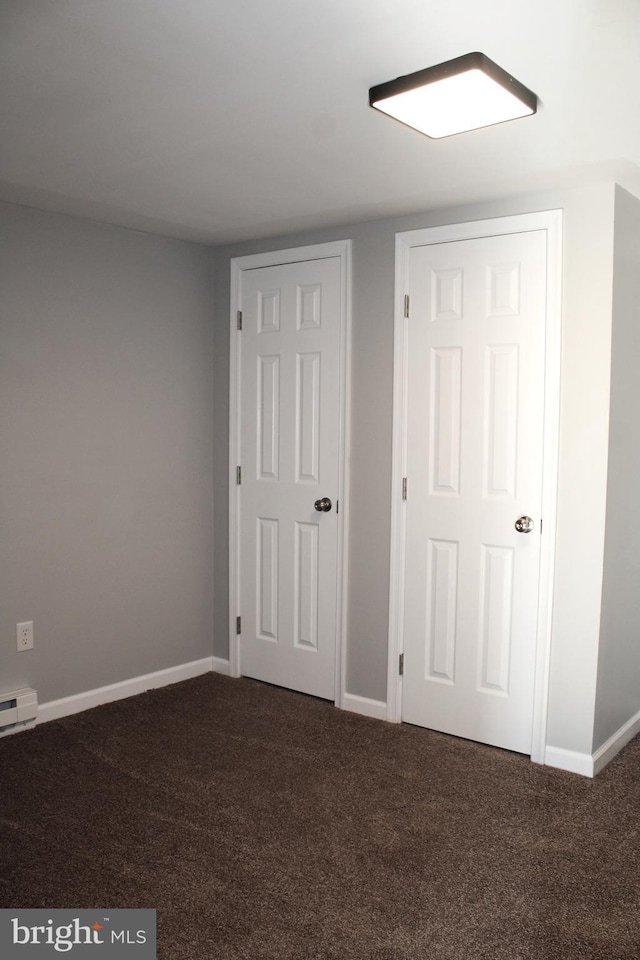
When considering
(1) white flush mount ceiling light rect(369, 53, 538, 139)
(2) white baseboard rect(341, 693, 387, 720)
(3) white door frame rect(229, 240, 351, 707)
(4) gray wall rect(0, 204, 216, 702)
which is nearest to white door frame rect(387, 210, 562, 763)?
(3) white door frame rect(229, 240, 351, 707)

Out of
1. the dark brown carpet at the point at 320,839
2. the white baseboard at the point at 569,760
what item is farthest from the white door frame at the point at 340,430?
the white baseboard at the point at 569,760

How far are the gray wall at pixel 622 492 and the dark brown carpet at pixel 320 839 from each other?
1.05 feet

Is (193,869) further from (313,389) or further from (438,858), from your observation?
(313,389)

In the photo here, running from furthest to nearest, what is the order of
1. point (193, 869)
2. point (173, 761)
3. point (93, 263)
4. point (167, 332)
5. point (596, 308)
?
point (167, 332) → point (93, 263) → point (173, 761) → point (596, 308) → point (193, 869)

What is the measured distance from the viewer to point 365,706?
375 centimetres

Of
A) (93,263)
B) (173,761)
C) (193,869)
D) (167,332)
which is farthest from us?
(167,332)

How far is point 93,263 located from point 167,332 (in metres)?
0.52

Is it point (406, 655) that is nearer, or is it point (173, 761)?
point (173, 761)

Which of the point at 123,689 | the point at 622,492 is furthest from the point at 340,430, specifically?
the point at 123,689

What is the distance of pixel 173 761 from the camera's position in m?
3.21

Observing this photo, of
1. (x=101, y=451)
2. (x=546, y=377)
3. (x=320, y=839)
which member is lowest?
(x=320, y=839)

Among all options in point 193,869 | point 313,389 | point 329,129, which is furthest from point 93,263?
point 193,869

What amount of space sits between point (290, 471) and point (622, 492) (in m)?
1.57

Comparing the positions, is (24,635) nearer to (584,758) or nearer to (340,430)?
(340,430)
